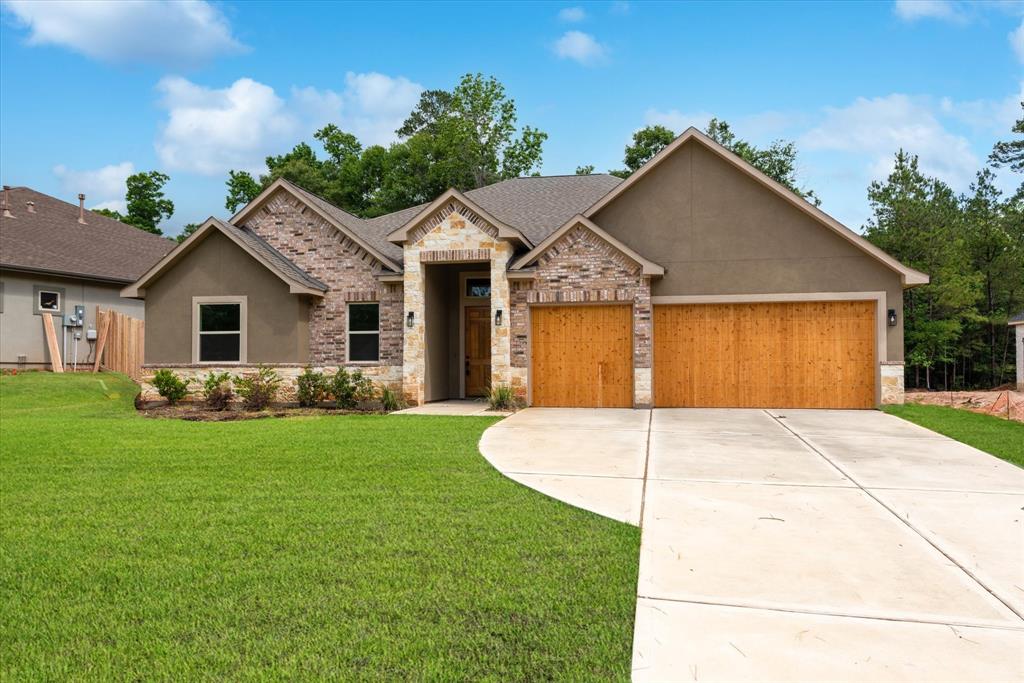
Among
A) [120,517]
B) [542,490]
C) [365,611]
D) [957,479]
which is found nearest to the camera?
[365,611]

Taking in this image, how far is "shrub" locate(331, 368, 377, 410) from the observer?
14.1 m

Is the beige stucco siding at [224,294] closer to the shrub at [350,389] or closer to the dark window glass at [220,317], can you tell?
the dark window glass at [220,317]

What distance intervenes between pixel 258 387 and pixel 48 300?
466 inches

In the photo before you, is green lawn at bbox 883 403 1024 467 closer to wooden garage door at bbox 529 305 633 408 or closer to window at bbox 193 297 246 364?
wooden garage door at bbox 529 305 633 408

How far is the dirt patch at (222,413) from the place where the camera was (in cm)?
1262

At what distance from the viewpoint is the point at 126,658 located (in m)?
2.73

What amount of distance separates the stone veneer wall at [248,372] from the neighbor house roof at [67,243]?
8.61 m

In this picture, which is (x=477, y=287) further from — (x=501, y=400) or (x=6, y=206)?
(x=6, y=206)

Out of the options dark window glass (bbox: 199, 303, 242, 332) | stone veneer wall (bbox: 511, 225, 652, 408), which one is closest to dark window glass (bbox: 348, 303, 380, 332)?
dark window glass (bbox: 199, 303, 242, 332)

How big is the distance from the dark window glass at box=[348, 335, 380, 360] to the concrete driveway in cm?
724

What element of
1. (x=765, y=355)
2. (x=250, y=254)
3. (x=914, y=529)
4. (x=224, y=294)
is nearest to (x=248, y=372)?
(x=224, y=294)

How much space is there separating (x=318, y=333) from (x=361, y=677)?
13.4m

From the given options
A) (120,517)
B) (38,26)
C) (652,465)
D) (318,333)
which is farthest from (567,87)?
(120,517)

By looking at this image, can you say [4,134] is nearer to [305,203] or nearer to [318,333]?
[305,203]
